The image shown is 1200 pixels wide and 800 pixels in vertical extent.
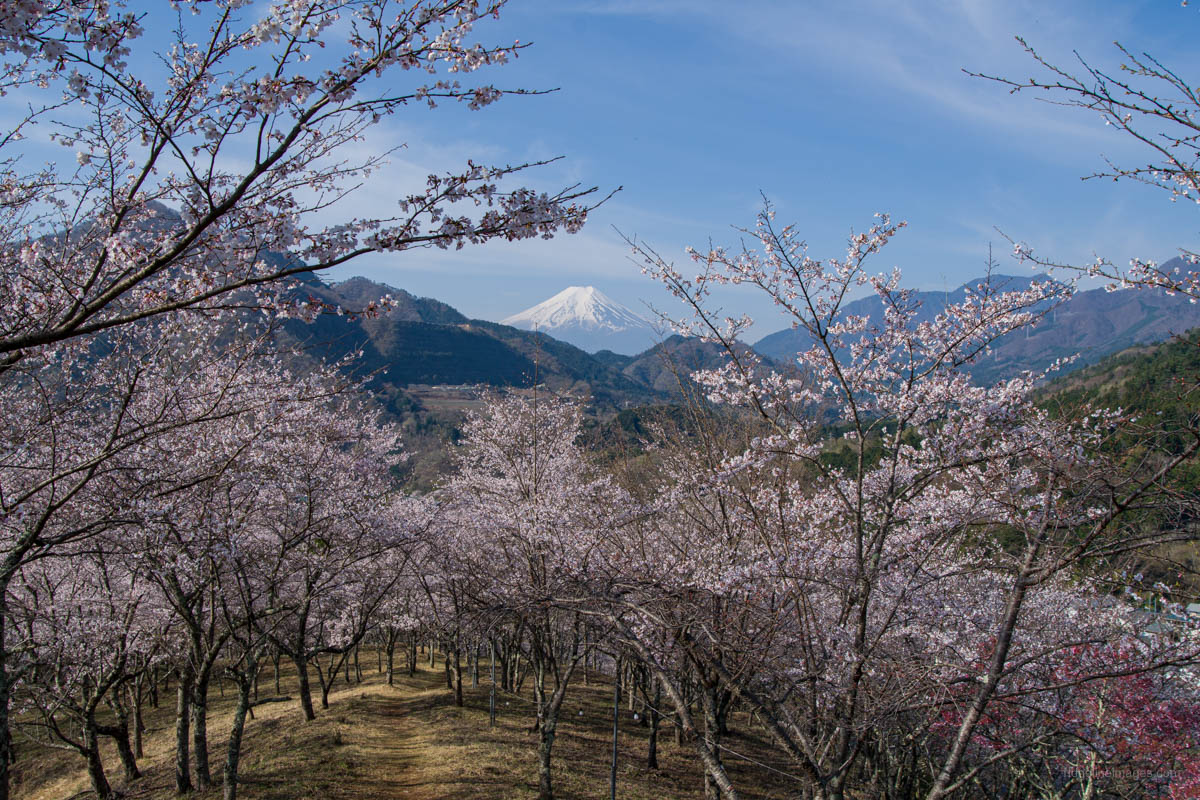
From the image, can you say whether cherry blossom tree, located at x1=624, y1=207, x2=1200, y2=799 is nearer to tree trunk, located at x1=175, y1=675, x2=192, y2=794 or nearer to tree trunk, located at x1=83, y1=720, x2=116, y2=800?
tree trunk, located at x1=175, y1=675, x2=192, y2=794

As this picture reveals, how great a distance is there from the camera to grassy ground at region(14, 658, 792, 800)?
1299cm

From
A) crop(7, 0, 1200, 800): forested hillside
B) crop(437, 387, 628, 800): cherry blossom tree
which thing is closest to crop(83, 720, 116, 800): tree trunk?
crop(7, 0, 1200, 800): forested hillside

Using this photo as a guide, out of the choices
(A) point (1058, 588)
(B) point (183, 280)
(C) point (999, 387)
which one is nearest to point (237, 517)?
(B) point (183, 280)

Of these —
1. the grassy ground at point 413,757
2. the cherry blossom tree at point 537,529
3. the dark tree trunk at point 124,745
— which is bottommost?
the grassy ground at point 413,757

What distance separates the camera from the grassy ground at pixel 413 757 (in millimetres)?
12992

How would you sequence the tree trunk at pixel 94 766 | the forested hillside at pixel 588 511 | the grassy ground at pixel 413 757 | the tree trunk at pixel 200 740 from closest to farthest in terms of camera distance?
the forested hillside at pixel 588 511
the tree trunk at pixel 200 740
the tree trunk at pixel 94 766
the grassy ground at pixel 413 757

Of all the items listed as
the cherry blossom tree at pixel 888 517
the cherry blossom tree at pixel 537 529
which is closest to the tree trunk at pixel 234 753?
the cherry blossom tree at pixel 537 529

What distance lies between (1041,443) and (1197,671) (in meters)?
10.1

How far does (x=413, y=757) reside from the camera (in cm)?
1560

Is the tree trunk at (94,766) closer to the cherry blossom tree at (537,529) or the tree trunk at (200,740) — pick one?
the tree trunk at (200,740)

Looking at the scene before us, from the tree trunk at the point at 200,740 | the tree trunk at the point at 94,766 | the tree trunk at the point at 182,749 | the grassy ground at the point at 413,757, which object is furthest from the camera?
the grassy ground at the point at 413,757

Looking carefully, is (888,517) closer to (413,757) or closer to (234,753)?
(234,753)

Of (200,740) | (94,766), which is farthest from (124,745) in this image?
(200,740)

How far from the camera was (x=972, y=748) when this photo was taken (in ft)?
53.5
